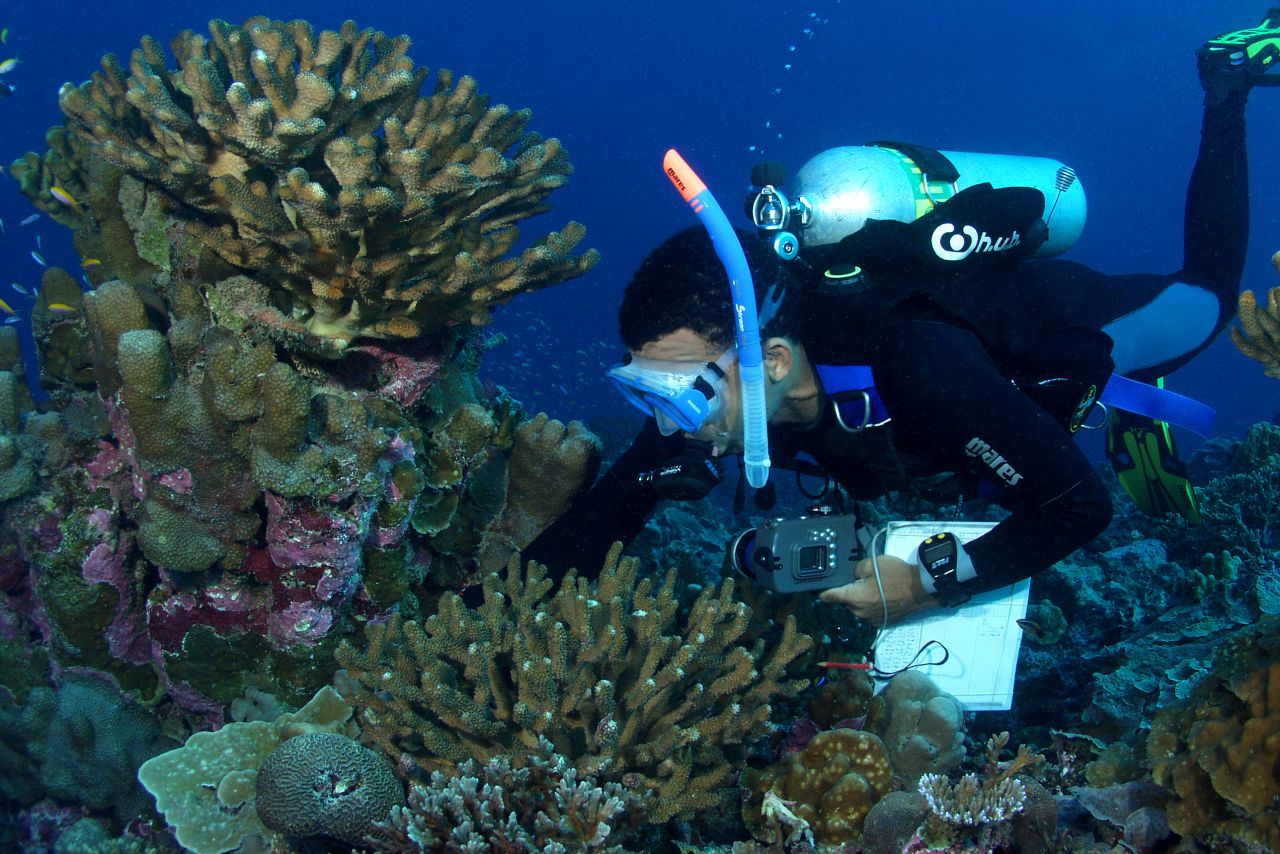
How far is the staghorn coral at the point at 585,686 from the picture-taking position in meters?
2.55

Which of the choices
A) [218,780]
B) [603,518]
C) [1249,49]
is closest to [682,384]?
[603,518]

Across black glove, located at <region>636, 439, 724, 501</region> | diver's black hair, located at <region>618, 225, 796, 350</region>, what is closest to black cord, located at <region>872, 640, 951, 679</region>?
black glove, located at <region>636, 439, 724, 501</region>

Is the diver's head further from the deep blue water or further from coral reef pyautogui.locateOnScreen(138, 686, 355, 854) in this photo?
the deep blue water

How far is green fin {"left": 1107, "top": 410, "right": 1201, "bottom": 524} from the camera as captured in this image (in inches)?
180

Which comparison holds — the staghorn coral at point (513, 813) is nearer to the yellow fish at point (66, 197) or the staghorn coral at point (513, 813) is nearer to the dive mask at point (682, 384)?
the dive mask at point (682, 384)

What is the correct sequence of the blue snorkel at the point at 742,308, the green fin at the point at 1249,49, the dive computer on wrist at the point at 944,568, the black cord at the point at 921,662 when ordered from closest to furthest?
1. the blue snorkel at the point at 742,308
2. the dive computer on wrist at the point at 944,568
3. the black cord at the point at 921,662
4. the green fin at the point at 1249,49

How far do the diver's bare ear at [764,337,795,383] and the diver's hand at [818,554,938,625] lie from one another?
0.99 metres

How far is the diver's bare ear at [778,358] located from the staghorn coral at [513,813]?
5.84ft

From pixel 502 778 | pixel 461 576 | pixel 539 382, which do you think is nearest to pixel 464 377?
pixel 461 576

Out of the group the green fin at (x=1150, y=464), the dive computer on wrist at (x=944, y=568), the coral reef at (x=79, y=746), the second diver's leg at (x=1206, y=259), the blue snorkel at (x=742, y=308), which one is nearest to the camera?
the blue snorkel at (x=742, y=308)

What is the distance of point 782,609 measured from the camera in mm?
3822

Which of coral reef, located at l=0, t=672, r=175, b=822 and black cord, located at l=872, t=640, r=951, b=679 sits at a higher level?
coral reef, located at l=0, t=672, r=175, b=822

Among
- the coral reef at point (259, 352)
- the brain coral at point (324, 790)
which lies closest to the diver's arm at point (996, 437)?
the coral reef at point (259, 352)

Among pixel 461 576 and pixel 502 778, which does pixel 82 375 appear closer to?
pixel 461 576
